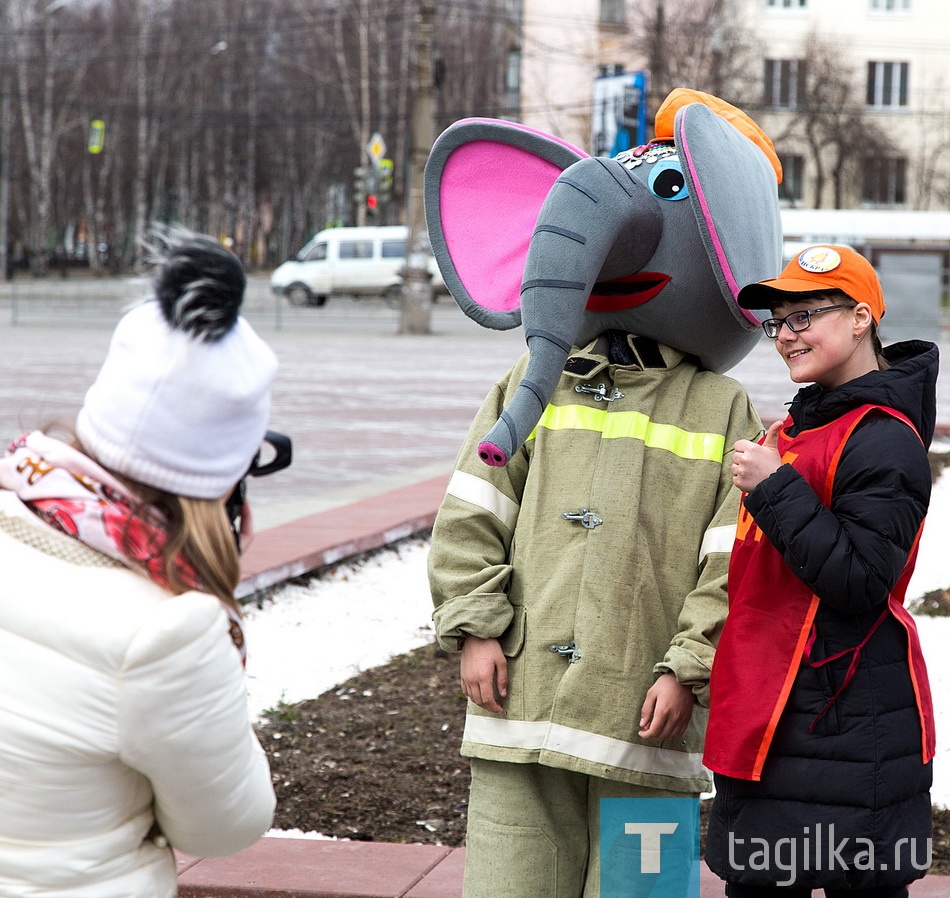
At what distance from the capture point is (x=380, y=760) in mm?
4398

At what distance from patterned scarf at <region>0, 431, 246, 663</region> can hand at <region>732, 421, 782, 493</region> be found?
43.2 inches

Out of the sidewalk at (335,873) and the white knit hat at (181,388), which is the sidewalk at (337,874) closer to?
the sidewalk at (335,873)

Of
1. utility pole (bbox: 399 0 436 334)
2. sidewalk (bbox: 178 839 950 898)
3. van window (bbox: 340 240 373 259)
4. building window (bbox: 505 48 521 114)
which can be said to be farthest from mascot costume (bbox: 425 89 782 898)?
building window (bbox: 505 48 521 114)

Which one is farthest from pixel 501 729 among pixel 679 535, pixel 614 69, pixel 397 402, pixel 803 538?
pixel 614 69

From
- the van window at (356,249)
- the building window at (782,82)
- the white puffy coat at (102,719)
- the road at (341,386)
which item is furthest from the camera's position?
the building window at (782,82)

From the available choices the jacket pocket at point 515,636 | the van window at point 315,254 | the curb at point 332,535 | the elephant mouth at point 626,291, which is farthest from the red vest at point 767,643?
the van window at point 315,254

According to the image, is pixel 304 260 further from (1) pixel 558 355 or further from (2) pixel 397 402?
(1) pixel 558 355

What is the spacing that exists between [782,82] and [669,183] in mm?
47144

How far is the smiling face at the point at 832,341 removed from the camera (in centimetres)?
249

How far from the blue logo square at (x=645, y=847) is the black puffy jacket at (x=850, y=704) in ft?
0.69

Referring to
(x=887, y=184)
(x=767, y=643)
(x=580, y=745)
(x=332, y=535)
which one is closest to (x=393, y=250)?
(x=887, y=184)

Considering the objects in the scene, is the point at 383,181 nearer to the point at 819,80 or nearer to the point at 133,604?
the point at 819,80

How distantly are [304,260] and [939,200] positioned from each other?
23.5 meters

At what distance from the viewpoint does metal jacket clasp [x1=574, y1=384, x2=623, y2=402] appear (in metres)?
2.76
